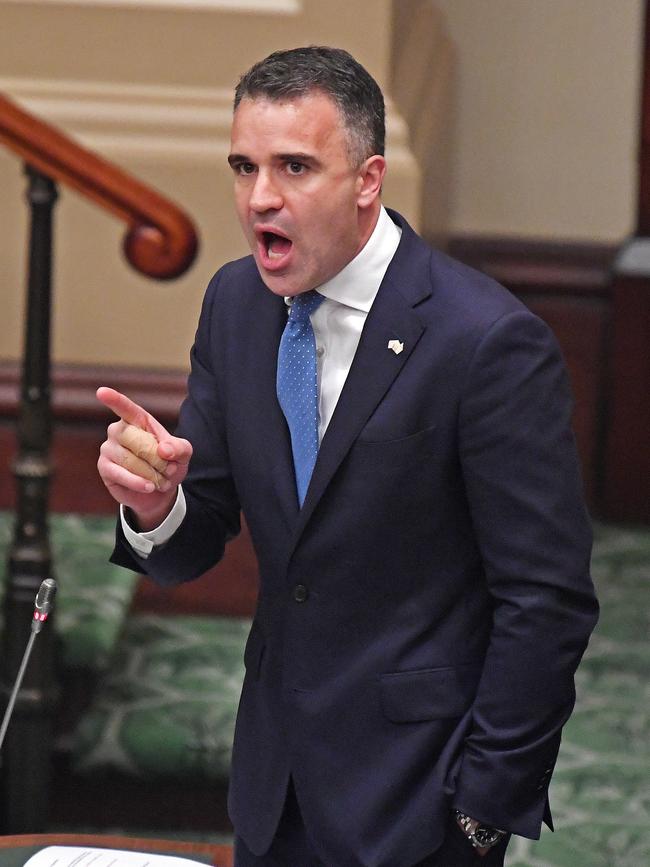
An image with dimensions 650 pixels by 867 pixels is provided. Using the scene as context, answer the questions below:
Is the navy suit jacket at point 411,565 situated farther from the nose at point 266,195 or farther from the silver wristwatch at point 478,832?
the nose at point 266,195

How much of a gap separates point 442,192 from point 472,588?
11.2 ft

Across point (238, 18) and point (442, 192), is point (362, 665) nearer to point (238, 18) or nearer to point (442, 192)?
point (238, 18)

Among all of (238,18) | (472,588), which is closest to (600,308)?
(238,18)

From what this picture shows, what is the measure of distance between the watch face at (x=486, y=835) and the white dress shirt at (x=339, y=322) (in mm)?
480

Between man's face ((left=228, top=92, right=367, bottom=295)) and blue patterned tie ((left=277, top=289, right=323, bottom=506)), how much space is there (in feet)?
0.41

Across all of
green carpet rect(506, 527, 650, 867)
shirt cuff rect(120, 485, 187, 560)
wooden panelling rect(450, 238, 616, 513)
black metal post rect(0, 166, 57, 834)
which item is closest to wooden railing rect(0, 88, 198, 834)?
black metal post rect(0, 166, 57, 834)

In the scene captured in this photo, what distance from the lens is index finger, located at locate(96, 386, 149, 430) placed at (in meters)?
1.67

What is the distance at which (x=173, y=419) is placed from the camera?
13.2 feet

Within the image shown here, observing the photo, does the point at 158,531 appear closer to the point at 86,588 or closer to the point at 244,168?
the point at 244,168

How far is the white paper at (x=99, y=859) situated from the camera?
5.96ft

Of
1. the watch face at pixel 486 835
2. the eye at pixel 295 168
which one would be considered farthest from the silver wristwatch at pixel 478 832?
the eye at pixel 295 168

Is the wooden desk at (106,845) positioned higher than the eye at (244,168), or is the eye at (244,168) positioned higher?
the eye at (244,168)

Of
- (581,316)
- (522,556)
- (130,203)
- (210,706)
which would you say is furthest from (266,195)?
(581,316)

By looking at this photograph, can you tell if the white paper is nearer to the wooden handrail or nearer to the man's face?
the man's face
